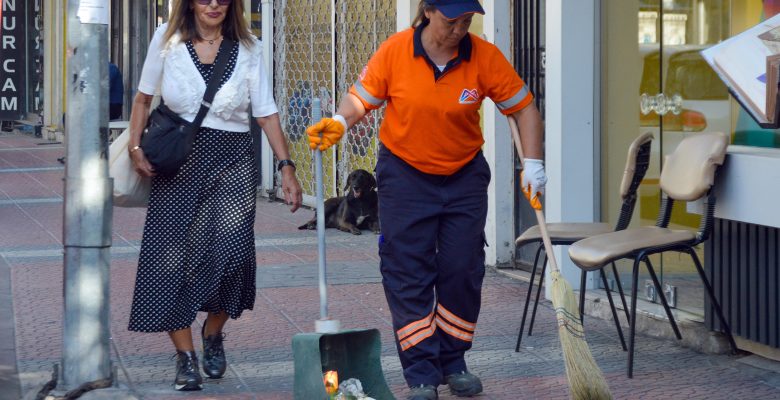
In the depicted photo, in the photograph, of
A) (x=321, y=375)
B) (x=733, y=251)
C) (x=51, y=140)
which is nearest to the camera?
(x=321, y=375)

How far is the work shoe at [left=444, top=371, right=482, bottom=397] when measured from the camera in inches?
221

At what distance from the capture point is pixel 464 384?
5.62 metres

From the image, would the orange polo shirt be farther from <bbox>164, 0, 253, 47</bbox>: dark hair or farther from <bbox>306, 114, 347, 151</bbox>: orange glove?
<bbox>164, 0, 253, 47</bbox>: dark hair

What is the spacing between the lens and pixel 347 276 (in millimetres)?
9328

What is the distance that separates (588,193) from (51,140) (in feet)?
70.7

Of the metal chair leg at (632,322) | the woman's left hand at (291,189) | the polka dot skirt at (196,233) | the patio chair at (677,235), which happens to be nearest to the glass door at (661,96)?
the patio chair at (677,235)

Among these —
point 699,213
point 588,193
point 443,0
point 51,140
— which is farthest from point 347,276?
point 51,140

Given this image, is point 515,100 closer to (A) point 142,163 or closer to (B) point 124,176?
(A) point 142,163

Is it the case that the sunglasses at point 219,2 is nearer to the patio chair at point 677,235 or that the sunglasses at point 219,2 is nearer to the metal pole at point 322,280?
the metal pole at point 322,280

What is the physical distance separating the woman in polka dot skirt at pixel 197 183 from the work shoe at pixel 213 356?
0.53 ft

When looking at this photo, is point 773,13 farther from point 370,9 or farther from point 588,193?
point 370,9

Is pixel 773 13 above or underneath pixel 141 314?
above

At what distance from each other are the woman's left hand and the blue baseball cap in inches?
41.9

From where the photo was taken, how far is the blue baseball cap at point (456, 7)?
206 inches
